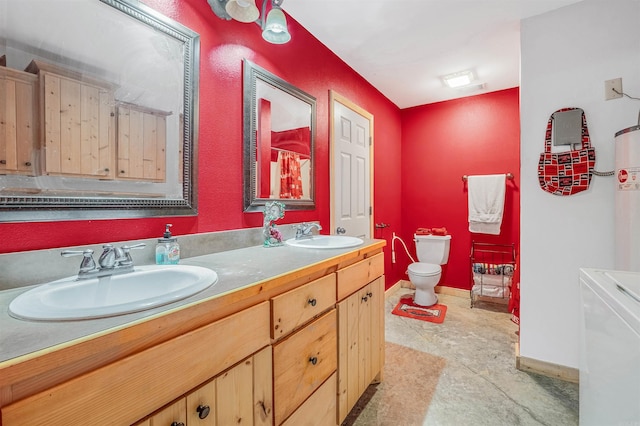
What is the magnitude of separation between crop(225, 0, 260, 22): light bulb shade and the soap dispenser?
40.1 inches

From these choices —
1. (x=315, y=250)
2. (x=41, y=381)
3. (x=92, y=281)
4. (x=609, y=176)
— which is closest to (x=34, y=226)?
(x=92, y=281)

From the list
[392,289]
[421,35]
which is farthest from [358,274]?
[392,289]

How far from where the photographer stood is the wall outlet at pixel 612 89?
64.0 inches

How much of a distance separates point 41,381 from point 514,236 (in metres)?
3.59

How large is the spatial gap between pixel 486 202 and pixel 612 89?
1.47 meters

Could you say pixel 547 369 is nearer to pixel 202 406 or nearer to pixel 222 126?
pixel 202 406

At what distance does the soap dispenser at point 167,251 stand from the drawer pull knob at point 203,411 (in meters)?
0.55

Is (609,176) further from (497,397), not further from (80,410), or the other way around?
(80,410)

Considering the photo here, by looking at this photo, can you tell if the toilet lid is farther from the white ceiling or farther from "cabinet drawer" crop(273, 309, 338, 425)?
the white ceiling

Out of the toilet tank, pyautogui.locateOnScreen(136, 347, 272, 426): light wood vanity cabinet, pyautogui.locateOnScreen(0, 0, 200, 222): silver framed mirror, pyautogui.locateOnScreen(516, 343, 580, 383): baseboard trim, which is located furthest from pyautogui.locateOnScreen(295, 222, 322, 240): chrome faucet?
the toilet tank

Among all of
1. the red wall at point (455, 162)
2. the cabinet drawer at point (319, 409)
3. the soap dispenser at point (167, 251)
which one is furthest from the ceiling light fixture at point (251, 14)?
the red wall at point (455, 162)

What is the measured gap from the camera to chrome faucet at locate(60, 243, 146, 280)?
826 mm

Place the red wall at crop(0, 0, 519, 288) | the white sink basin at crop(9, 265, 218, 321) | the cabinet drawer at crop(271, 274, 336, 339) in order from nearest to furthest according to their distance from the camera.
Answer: the white sink basin at crop(9, 265, 218, 321) < the cabinet drawer at crop(271, 274, 336, 339) < the red wall at crop(0, 0, 519, 288)

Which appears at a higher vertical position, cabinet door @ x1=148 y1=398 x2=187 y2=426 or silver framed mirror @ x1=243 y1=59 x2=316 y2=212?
silver framed mirror @ x1=243 y1=59 x2=316 y2=212
